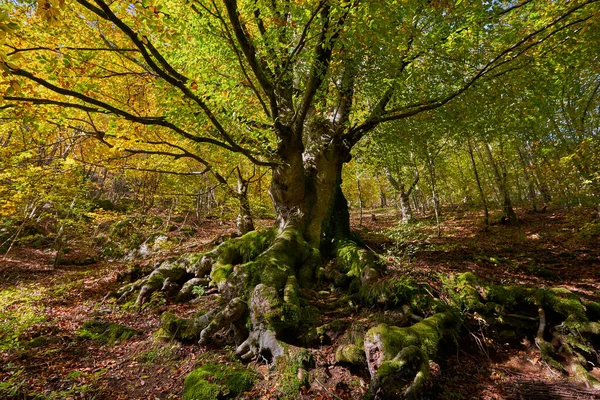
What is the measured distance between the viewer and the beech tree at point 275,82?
4.71 meters

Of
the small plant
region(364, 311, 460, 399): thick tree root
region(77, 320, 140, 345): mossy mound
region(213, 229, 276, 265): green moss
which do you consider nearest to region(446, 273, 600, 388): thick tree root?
region(364, 311, 460, 399): thick tree root

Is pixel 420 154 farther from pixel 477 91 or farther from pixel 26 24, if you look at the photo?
pixel 26 24

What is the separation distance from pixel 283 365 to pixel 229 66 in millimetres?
6634

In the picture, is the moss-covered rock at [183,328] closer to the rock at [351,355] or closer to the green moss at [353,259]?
the rock at [351,355]

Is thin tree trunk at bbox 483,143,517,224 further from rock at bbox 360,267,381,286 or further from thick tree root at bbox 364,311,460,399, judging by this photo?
thick tree root at bbox 364,311,460,399

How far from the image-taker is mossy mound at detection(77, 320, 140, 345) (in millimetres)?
5237

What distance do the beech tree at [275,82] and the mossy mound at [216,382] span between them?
19.6 inches

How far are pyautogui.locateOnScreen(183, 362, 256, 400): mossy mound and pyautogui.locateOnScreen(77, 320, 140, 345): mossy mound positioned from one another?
237cm

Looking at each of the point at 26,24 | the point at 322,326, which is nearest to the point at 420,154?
the point at 322,326

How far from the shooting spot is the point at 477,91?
746 cm

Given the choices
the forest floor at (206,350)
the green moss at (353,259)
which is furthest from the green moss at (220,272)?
the green moss at (353,259)

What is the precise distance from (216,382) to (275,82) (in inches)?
230

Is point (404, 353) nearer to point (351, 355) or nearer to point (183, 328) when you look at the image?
point (351, 355)

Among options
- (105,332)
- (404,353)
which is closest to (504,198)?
(404,353)
